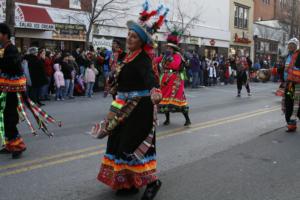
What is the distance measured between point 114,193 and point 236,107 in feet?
30.4

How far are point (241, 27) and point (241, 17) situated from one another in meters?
0.95

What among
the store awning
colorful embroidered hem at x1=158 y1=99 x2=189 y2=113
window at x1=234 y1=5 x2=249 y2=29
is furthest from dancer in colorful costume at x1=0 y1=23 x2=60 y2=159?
window at x1=234 y1=5 x2=249 y2=29

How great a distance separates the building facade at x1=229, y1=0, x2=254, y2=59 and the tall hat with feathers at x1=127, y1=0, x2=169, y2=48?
114 feet

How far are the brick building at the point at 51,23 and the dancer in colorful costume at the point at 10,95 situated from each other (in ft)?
38.7

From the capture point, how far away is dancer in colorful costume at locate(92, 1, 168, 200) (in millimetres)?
4387

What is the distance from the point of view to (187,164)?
6133mm

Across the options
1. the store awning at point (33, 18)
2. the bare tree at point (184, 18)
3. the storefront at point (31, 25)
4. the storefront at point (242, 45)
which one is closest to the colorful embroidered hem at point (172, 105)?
the storefront at point (31, 25)

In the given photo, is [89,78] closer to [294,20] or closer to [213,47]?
[213,47]

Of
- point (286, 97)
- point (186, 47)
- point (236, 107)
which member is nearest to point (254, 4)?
point (186, 47)

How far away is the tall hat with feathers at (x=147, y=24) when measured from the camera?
175 inches

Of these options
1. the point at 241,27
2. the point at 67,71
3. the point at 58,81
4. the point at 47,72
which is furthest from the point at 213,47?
the point at 58,81

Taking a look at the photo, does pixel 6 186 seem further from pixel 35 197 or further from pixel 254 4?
pixel 254 4

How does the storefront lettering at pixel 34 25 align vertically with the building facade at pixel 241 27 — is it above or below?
below

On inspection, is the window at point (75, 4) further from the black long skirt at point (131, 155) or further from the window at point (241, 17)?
the window at point (241, 17)
